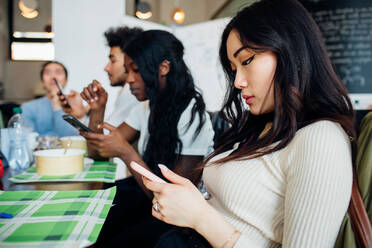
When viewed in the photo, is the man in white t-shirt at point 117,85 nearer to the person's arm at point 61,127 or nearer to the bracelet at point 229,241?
the person's arm at point 61,127

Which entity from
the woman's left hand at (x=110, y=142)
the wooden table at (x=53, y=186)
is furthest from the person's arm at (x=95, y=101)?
the wooden table at (x=53, y=186)

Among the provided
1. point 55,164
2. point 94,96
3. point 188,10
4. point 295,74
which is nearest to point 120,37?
point 94,96

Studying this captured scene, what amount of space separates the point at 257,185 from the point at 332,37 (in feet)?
7.43

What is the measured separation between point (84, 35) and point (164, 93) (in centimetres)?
208

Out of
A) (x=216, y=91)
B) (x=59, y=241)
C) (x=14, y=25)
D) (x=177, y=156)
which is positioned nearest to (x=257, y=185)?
(x=59, y=241)

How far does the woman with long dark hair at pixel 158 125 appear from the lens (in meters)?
1.26

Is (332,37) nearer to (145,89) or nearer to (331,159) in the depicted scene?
(145,89)

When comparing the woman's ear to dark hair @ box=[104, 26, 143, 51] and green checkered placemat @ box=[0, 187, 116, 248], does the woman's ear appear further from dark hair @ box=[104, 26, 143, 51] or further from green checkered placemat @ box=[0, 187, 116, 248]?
dark hair @ box=[104, 26, 143, 51]

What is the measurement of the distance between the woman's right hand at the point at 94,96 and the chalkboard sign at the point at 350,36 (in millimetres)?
1910

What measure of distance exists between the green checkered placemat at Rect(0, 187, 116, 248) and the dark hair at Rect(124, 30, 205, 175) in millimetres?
485

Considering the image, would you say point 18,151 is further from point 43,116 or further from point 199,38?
point 199,38

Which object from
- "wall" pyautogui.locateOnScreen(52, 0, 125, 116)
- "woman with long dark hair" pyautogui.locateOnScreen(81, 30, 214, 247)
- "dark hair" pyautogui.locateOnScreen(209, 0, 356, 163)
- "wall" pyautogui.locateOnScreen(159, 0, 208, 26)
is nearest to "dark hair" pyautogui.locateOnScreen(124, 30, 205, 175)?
"woman with long dark hair" pyautogui.locateOnScreen(81, 30, 214, 247)

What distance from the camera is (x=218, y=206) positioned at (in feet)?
2.72

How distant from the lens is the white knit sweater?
60 centimetres
